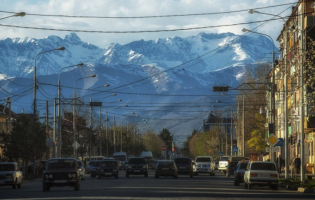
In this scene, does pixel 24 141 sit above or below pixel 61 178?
above

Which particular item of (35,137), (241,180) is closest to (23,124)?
(35,137)

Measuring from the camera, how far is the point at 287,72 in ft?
95.2

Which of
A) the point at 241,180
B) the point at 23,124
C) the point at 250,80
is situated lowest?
the point at 241,180

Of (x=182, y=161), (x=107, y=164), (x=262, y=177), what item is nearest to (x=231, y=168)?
(x=182, y=161)

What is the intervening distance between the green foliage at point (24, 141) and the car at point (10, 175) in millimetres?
19098

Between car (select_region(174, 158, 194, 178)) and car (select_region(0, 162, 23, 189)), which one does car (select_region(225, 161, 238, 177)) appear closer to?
car (select_region(174, 158, 194, 178))

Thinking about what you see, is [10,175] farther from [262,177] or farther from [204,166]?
[204,166]

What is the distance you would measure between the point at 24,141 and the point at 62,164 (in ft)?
84.2

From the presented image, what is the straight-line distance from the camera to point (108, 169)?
49.2 metres

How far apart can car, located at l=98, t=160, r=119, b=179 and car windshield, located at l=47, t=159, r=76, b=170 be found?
1912cm

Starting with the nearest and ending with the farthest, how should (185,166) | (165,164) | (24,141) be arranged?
(165,164)
(185,166)
(24,141)

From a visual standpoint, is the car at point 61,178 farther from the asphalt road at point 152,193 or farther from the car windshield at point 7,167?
the car windshield at point 7,167

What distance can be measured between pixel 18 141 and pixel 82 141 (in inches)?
1436

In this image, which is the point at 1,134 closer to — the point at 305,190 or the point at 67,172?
the point at 67,172
